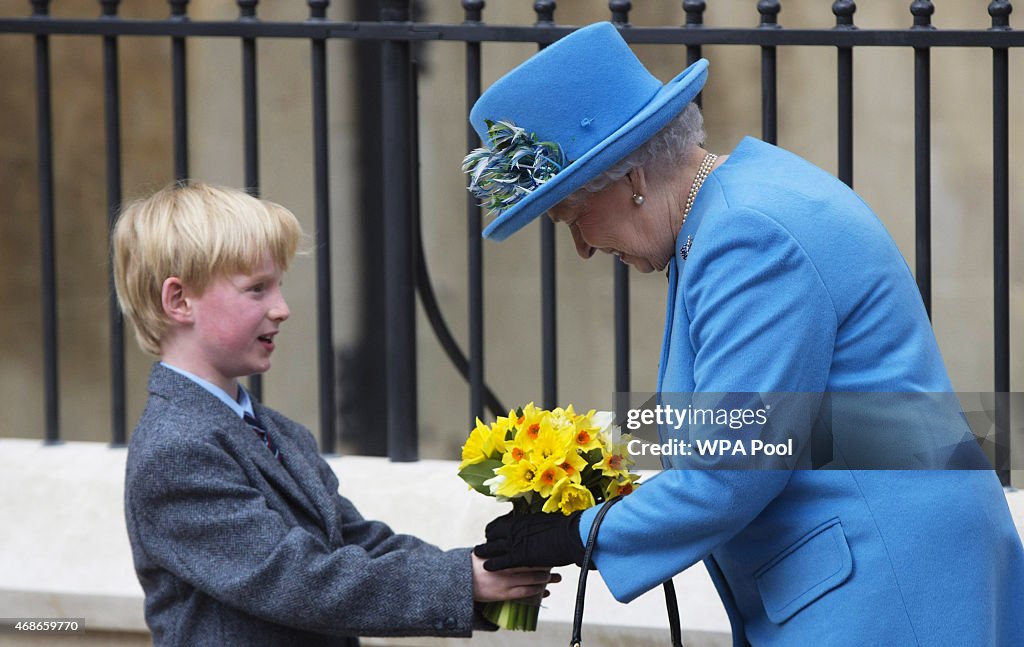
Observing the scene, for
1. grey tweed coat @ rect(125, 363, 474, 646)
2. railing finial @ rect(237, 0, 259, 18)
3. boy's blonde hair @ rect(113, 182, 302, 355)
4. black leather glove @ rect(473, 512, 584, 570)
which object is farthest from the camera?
railing finial @ rect(237, 0, 259, 18)

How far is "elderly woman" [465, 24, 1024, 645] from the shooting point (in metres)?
1.79

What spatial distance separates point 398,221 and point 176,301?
1062mm

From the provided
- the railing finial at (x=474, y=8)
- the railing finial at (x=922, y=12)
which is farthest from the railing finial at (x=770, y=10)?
the railing finial at (x=474, y=8)

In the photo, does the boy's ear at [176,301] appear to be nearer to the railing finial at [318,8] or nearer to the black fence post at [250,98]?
the black fence post at [250,98]

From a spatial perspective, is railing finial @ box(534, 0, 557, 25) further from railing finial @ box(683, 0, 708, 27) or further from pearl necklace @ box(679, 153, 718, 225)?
pearl necklace @ box(679, 153, 718, 225)

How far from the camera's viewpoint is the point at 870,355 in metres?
1.83

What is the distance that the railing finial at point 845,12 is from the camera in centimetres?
306

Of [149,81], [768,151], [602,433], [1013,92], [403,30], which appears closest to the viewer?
[768,151]

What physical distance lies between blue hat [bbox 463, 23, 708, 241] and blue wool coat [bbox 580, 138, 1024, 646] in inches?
6.7

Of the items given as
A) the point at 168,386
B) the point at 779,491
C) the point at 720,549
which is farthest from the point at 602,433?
the point at 168,386

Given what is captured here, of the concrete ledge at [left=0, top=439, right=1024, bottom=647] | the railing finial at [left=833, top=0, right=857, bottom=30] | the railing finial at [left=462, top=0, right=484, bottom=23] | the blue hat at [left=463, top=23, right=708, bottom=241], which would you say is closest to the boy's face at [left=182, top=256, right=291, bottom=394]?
the blue hat at [left=463, top=23, right=708, bottom=241]

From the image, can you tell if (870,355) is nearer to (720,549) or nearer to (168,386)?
(720,549)

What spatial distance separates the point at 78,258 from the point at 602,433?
3.38 m

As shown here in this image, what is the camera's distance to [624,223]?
2.01 meters
